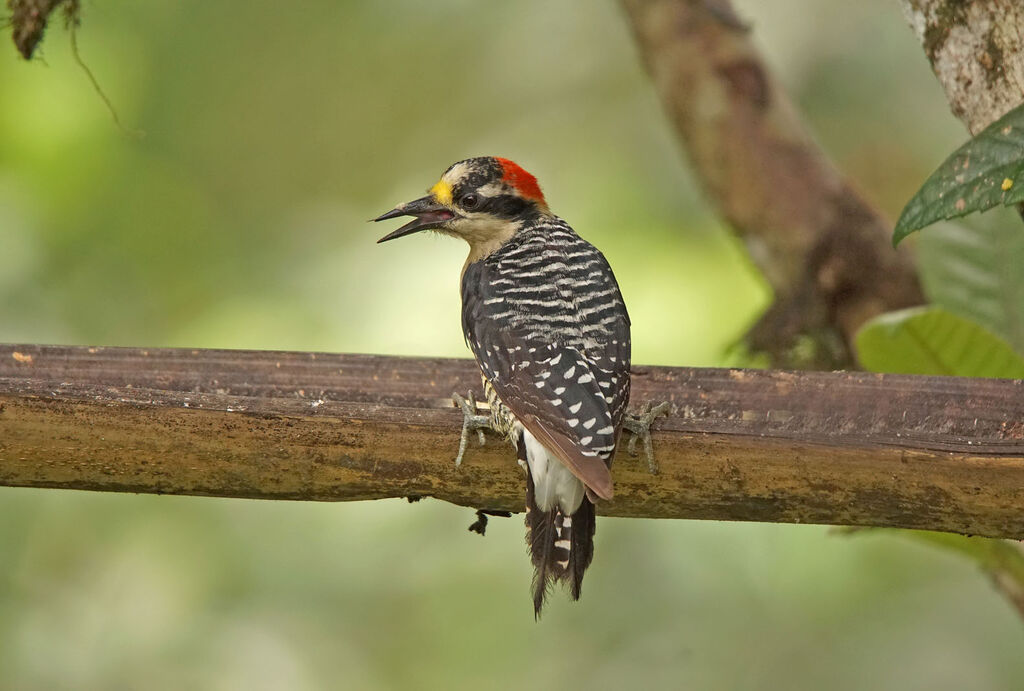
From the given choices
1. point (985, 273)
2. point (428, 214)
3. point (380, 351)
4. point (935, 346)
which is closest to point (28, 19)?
point (428, 214)

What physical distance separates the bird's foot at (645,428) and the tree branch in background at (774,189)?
196 cm

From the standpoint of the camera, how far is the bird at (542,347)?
2357 millimetres

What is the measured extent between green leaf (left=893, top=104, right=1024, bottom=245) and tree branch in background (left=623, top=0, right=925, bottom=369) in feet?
6.29

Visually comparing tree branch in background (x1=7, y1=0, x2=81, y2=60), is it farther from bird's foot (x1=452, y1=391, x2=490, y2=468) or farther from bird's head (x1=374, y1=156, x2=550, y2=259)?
bird's foot (x1=452, y1=391, x2=490, y2=468)

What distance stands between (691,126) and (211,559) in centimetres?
282

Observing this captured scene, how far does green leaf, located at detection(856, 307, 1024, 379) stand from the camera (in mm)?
3088

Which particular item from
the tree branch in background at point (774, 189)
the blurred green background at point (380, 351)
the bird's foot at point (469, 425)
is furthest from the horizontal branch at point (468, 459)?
the blurred green background at point (380, 351)

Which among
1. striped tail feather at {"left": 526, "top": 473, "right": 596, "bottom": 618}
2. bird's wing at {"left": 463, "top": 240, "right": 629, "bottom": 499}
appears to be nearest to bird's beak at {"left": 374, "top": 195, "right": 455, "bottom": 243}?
bird's wing at {"left": 463, "top": 240, "right": 629, "bottom": 499}

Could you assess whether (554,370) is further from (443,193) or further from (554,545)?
(443,193)

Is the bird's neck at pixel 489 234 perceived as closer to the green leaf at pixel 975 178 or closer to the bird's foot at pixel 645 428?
the bird's foot at pixel 645 428

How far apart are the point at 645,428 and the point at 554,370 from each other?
359 mm

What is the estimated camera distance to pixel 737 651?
18.2 feet

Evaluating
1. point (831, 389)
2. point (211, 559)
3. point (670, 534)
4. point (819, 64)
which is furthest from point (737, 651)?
point (819, 64)

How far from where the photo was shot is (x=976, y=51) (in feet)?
8.59
